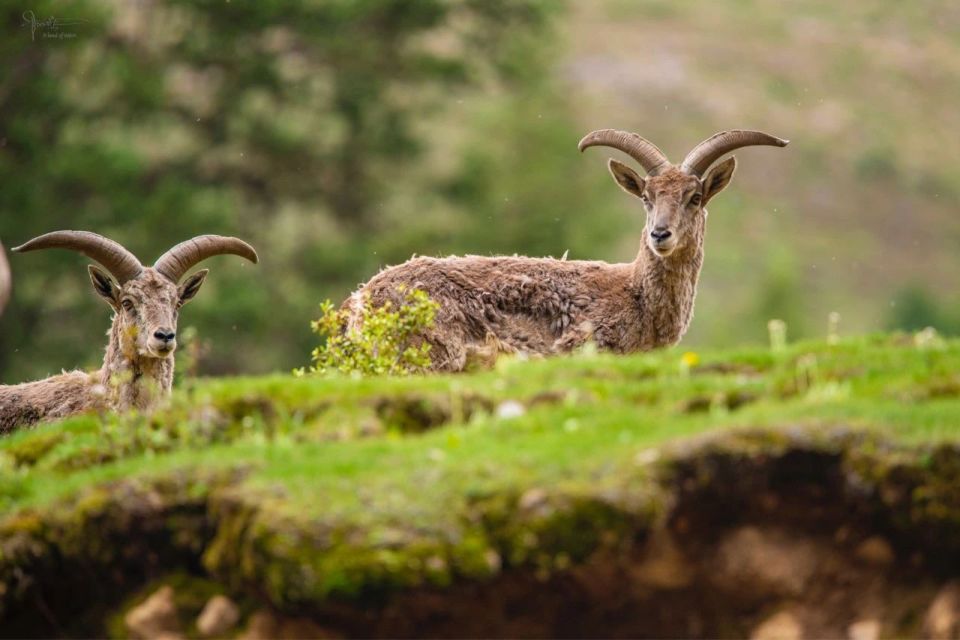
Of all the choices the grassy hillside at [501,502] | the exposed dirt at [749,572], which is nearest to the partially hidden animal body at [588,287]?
the grassy hillside at [501,502]

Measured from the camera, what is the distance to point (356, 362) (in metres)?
13.6

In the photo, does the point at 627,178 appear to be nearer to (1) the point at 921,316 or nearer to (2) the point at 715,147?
(2) the point at 715,147

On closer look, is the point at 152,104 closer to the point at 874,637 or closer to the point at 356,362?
the point at 356,362

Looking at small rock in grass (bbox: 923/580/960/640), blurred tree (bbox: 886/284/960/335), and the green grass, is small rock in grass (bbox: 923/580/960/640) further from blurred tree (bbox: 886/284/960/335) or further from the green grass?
blurred tree (bbox: 886/284/960/335)

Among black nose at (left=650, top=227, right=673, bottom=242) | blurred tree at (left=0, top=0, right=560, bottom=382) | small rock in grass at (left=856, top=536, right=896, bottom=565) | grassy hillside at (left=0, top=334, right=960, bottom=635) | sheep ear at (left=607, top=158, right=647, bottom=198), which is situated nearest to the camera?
grassy hillside at (left=0, top=334, right=960, bottom=635)

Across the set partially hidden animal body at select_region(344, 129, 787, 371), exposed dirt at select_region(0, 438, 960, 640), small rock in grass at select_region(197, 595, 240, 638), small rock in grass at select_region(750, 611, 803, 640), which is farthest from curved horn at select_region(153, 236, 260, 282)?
small rock in grass at select_region(750, 611, 803, 640)

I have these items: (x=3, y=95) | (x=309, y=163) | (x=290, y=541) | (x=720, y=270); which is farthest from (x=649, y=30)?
(x=290, y=541)

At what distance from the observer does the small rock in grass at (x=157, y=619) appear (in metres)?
9.36

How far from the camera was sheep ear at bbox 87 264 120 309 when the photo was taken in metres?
16.2

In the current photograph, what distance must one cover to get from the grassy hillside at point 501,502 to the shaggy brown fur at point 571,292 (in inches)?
189

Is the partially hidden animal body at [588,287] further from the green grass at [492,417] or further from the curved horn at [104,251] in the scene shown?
the green grass at [492,417]

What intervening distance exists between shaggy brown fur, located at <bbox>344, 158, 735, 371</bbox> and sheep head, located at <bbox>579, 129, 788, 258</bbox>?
13 mm

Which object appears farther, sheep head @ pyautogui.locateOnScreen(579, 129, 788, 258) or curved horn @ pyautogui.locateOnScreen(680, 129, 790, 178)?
curved horn @ pyautogui.locateOnScreen(680, 129, 790, 178)

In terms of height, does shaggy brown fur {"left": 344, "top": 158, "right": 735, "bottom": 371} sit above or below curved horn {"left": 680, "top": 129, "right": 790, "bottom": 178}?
below
